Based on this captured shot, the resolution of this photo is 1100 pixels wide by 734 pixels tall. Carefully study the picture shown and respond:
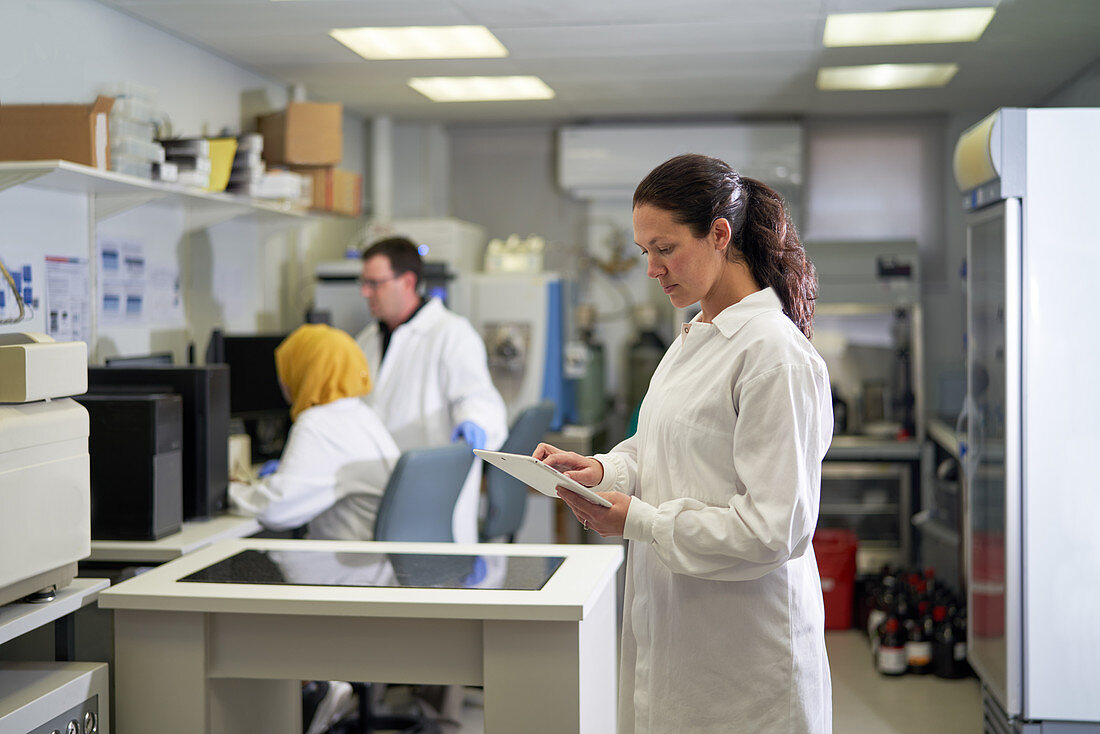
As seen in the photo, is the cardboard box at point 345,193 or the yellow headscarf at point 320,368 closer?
the yellow headscarf at point 320,368

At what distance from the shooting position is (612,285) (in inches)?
232

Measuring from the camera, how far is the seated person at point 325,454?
2.68 m

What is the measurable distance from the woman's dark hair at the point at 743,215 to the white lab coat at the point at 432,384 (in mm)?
1938

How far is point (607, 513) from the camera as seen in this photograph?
5.15 feet

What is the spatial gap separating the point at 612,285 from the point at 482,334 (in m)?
1.01

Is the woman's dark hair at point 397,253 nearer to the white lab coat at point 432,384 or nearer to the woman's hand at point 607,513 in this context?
the white lab coat at point 432,384

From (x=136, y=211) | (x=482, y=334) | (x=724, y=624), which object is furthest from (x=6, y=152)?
(x=482, y=334)

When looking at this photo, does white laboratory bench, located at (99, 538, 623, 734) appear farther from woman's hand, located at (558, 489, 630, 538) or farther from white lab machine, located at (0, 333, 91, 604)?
woman's hand, located at (558, 489, 630, 538)

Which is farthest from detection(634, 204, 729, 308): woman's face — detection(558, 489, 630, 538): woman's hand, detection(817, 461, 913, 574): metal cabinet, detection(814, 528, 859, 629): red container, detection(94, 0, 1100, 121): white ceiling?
detection(817, 461, 913, 574): metal cabinet

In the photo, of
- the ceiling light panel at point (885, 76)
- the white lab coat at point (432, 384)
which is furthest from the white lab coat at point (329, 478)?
the ceiling light panel at point (885, 76)

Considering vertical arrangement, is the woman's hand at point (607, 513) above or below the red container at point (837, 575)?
above

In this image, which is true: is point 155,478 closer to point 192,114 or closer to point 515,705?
point 515,705

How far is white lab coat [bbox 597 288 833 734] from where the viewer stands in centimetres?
146

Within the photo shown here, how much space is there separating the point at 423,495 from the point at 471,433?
58cm
